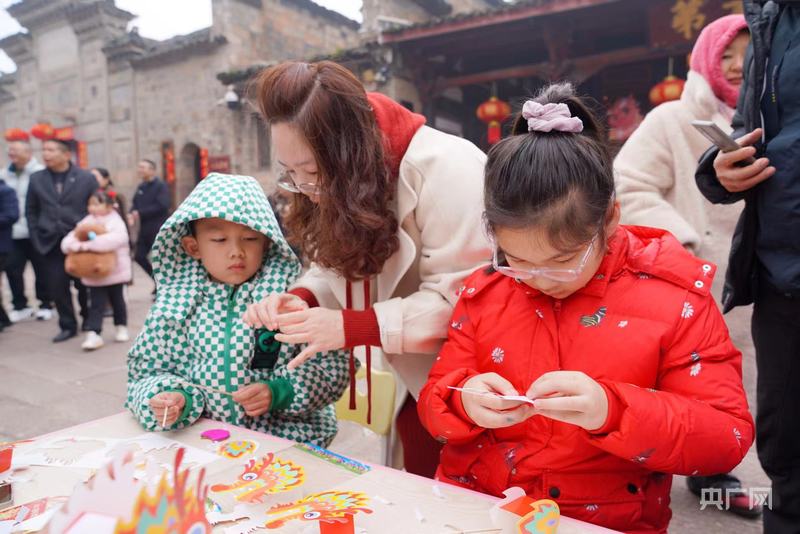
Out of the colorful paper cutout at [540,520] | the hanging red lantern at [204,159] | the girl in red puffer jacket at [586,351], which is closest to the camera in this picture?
the colorful paper cutout at [540,520]

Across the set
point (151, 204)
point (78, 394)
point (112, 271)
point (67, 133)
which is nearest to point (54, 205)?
point (112, 271)

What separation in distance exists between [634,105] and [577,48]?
1006 mm

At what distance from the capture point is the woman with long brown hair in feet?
4.84

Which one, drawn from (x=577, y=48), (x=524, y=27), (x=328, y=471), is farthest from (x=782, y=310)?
(x=577, y=48)

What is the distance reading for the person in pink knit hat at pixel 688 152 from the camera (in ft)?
6.69

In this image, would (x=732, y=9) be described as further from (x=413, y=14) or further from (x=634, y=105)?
(x=413, y=14)

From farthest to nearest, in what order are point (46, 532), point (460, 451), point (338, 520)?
point (460, 451) → point (338, 520) → point (46, 532)

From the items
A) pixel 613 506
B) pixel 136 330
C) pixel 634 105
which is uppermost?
pixel 634 105

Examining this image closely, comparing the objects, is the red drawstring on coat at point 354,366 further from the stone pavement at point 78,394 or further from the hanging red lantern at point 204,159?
the hanging red lantern at point 204,159

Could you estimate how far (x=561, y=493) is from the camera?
1161 millimetres

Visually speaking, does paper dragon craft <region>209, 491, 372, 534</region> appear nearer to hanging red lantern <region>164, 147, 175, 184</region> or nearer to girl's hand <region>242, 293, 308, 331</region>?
girl's hand <region>242, 293, 308, 331</region>

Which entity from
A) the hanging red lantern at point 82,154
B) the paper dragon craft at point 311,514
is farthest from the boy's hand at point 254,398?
the hanging red lantern at point 82,154

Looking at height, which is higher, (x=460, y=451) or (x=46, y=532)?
(x=46, y=532)

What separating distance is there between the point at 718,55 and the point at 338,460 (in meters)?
1.82
